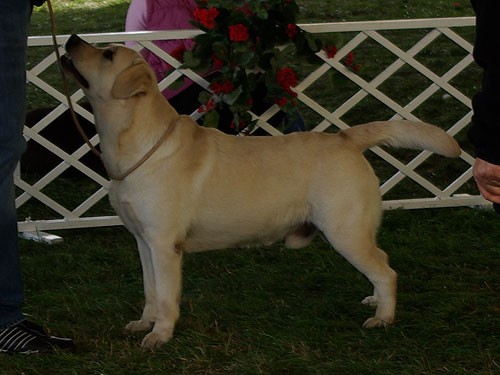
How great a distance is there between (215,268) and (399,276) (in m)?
0.83

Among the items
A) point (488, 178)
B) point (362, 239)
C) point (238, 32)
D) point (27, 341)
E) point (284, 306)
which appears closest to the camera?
point (488, 178)

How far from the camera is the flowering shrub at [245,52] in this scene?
16.6ft

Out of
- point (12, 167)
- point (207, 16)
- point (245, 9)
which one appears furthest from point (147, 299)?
point (245, 9)

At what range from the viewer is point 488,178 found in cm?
228

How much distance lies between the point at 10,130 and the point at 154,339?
89 cm

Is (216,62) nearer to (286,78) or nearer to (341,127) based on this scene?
(286,78)

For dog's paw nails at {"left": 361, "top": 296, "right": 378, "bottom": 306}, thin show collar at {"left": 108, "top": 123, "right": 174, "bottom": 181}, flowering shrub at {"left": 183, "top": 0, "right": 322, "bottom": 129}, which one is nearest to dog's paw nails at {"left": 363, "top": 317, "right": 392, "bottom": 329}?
dog's paw nails at {"left": 361, "top": 296, "right": 378, "bottom": 306}

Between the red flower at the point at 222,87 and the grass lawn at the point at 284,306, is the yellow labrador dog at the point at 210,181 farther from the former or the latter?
the red flower at the point at 222,87

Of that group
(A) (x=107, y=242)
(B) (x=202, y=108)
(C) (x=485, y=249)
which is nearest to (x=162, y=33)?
(B) (x=202, y=108)

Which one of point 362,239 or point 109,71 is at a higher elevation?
point 109,71

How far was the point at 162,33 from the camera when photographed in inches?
200

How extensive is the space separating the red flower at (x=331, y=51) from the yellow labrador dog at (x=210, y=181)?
1481mm

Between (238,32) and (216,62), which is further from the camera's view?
(216,62)

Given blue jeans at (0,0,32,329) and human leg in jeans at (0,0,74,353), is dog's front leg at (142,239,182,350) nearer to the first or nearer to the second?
human leg in jeans at (0,0,74,353)
